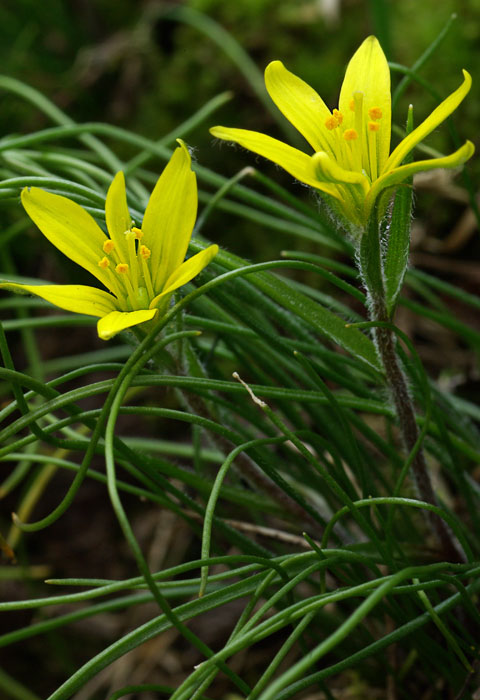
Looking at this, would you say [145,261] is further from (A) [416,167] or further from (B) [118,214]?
(A) [416,167]

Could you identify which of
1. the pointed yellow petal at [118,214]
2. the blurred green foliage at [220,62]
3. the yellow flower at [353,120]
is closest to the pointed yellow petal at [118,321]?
the pointed yellow petal at [118,214]

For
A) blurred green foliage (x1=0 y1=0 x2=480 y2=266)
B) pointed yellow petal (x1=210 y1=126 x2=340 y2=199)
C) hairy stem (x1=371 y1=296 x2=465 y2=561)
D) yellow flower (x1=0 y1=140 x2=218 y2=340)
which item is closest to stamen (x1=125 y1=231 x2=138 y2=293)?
yellow flower (x1=0 y1=140 x2=218 y2=340)

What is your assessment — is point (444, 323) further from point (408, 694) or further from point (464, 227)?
point (464, 227)

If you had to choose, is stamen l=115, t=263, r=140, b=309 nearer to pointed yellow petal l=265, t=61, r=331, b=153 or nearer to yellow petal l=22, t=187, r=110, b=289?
yellow petal l=22, t=187, r=110, b=289

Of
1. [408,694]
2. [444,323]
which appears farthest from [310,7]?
[408,694]

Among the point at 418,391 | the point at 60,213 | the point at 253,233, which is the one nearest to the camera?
the point at 60,213
